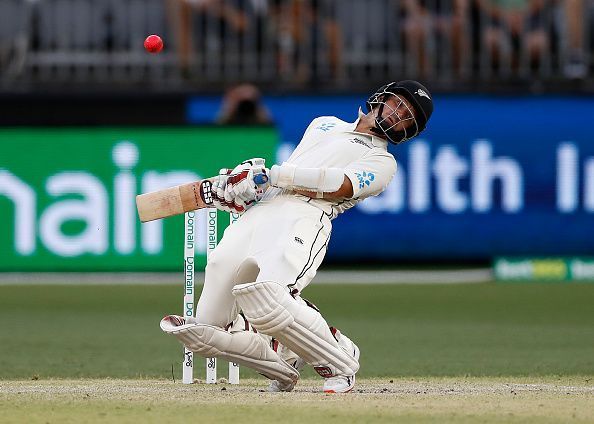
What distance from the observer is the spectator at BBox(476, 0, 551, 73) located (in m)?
14.9

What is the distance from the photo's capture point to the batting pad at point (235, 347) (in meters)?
6.76

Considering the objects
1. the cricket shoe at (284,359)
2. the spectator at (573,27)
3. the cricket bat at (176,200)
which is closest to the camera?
the cricket bat at (176,200)

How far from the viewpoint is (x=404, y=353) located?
9312 millimetres

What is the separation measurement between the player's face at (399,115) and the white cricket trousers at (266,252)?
1.66ft

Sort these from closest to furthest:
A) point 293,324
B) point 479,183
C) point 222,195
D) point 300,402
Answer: point 300,402 → point 293,324 → point 222,195 → point 479,183

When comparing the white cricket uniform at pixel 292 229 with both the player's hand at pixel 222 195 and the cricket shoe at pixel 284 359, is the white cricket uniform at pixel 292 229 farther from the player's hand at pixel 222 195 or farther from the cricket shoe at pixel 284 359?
the cricket shoe at pixel 284 359

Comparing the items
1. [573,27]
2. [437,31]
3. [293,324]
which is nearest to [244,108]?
[437,31]

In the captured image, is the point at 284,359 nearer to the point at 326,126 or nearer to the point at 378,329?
the point at 326,126

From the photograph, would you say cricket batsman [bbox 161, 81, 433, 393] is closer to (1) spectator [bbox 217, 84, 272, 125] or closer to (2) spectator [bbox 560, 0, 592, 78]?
(1) spectator [bbox 217, 84, 272, 125]

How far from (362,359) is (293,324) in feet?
8.07

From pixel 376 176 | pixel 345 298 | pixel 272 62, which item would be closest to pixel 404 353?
pixel 376 176

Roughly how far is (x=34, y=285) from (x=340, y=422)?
8.61 m

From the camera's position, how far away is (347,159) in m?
6.90

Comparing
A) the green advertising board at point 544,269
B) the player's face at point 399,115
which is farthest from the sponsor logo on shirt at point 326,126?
the green advertising board at point 544,269
